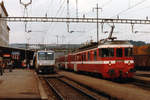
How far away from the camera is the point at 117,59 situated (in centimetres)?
1992

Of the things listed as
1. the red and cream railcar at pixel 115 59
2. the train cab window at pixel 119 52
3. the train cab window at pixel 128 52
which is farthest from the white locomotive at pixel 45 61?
the train cab window at pixel 128 52

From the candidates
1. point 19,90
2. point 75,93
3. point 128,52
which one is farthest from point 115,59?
point 19,90

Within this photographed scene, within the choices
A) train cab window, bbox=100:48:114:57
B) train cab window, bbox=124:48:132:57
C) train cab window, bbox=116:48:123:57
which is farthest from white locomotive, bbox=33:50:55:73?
train cab window, bbox=124:48:132:57

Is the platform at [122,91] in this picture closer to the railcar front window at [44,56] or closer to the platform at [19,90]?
the platform at [19,90]

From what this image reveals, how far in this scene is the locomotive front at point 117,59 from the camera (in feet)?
64.4

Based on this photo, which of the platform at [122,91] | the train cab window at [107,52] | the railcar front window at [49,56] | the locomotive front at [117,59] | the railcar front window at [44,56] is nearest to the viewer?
the platform at [122,91]

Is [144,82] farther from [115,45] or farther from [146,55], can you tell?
[146,55]

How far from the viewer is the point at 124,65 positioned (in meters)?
19.8

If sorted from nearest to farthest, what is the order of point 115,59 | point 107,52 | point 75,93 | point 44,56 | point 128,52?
1. point 75,93
2. point 115,59
3. point 107,52
4. point 128,52
5. point 44,56

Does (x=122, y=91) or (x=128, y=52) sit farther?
(x=128, y=52)

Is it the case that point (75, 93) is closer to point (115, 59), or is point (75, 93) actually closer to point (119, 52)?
point (115, 59)

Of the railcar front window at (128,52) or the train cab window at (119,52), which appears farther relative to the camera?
the railcar front window at (128,52)

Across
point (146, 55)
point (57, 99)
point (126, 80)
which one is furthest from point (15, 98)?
point (146, 55)

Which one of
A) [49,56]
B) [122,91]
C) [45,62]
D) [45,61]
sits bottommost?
[122,91]
